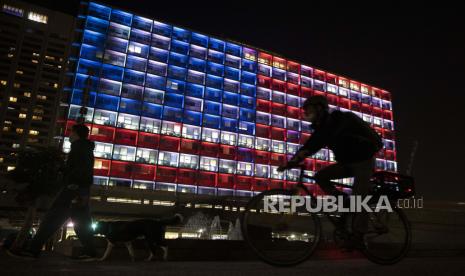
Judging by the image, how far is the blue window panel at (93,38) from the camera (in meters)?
52.3

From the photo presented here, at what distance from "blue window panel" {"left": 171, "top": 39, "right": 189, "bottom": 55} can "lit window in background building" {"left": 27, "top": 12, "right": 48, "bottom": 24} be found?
85.8 meters

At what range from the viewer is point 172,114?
56.0 meters

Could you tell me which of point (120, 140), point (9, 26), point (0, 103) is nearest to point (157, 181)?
point (120, 140)

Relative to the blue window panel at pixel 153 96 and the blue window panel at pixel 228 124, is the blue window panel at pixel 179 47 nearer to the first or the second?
the blue window panel at pixel 153 96

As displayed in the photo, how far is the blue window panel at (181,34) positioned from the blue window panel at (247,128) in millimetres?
19077

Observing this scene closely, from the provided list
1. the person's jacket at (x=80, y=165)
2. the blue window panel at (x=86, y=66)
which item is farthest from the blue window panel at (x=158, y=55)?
the person's jacket at (x=80, y=165)

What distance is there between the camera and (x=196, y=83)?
59.4 meters

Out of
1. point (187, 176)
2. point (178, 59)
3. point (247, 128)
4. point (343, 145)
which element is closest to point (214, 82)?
point (178, 59)

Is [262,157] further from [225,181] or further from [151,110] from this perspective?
[151,110]

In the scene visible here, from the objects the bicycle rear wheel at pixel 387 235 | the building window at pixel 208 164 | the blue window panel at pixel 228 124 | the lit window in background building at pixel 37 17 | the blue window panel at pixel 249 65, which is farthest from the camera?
the lit window in background building at pixel 37 17

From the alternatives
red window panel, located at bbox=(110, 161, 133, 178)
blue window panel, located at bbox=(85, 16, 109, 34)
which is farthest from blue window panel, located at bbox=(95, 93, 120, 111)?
blue window panel, located at bbox=(85, 16, 109, 34)

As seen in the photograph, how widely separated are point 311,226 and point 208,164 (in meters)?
52.8

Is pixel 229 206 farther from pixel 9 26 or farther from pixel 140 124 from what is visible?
pixel 9 26

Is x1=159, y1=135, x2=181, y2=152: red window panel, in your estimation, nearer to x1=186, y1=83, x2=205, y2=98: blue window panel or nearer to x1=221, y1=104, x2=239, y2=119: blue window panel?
x1=186, y1=83, x2=205, y2=98: blue window panel
